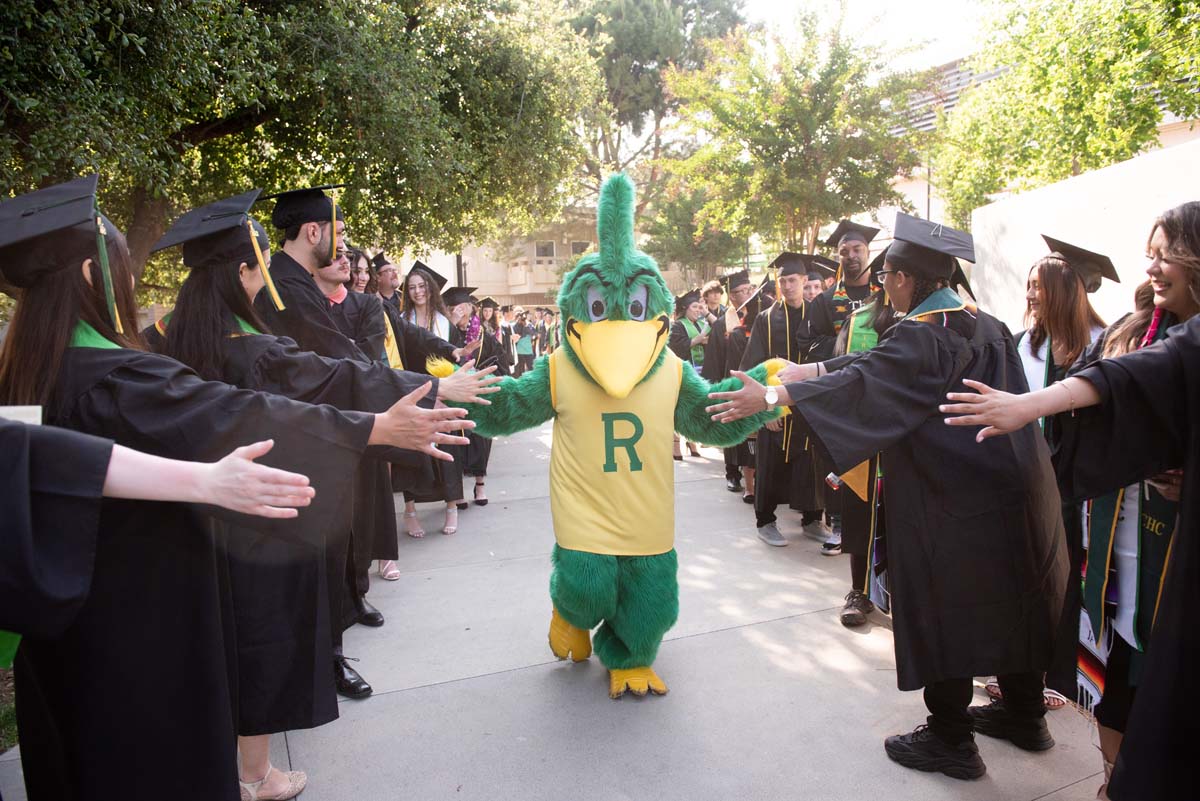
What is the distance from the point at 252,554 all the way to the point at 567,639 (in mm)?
1724

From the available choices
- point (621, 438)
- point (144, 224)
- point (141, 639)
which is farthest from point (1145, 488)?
point (144, 224)

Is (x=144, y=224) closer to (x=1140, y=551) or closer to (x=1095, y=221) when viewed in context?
(x=1140, y=551)

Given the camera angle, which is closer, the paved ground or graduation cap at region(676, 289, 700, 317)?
the paved ground

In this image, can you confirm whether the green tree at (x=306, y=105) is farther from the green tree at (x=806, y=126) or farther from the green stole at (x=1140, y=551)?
the green stole at (x=1140, y=551)

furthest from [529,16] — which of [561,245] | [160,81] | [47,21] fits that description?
[561,245]

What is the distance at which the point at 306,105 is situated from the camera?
8.34m

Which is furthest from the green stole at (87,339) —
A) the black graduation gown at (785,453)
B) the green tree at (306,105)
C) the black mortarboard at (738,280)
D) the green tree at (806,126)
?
the green tree at (806,126)

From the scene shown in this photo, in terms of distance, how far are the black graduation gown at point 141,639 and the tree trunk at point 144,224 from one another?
715 centimetres

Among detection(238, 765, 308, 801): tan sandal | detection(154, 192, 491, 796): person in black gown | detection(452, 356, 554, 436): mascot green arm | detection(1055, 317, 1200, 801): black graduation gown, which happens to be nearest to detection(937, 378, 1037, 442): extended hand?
detection(1055, 317, 1200, 801): black graduation gown

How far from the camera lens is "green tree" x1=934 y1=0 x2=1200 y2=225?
8.66 meters

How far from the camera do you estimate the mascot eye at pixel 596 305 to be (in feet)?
11.8

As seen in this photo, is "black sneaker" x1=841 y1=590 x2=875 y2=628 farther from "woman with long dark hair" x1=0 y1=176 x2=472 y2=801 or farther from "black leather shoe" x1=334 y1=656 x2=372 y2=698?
"woman with long dark hair" x1=0 y1=176 x2=472 y2=801

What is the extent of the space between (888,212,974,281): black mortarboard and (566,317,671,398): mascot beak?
111 centimetres

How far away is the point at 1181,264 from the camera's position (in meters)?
2.35
